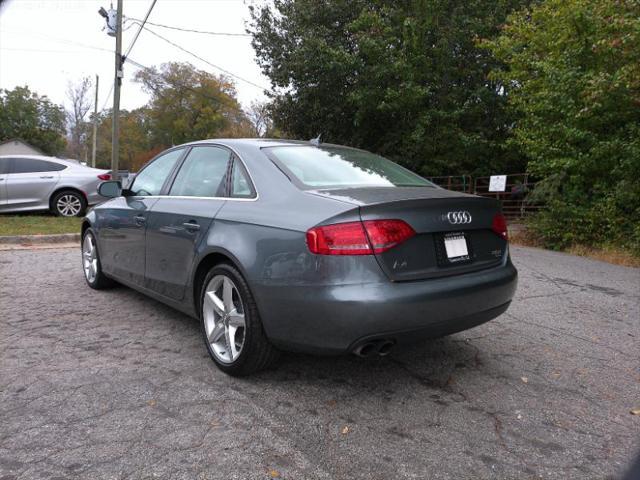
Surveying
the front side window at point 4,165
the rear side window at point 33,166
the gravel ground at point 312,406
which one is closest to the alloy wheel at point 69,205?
the rear side window at point 33,166

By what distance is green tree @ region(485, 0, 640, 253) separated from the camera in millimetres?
8367

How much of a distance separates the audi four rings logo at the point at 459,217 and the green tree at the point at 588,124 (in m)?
7.02

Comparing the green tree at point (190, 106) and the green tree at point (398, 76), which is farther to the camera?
the green tree at point (190, 106)

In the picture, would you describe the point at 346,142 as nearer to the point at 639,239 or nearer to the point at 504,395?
the point at 639,239

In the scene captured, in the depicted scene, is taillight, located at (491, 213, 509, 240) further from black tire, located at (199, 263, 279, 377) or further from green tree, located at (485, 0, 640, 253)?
green tree, located at (485, 0, 640, 253)

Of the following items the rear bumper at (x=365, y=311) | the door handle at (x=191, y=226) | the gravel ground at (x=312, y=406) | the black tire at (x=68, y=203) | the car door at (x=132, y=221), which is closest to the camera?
the gravel ground at (x=312, y=406)

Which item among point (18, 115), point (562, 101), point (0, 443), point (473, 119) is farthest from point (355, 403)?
point (18, 115)

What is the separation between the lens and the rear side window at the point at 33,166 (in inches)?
412

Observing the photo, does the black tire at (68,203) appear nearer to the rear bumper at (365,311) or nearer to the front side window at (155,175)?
the front side window at (155,175)

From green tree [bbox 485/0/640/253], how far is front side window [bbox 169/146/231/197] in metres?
7.43

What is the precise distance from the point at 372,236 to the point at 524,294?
372 cm

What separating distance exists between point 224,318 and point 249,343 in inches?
13.1

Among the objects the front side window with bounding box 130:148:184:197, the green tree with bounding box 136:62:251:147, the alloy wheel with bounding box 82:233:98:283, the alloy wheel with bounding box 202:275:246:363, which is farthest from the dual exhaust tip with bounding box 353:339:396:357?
the green tree with bounding box 136:62:251:147

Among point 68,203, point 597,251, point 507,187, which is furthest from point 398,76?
point 68,203
